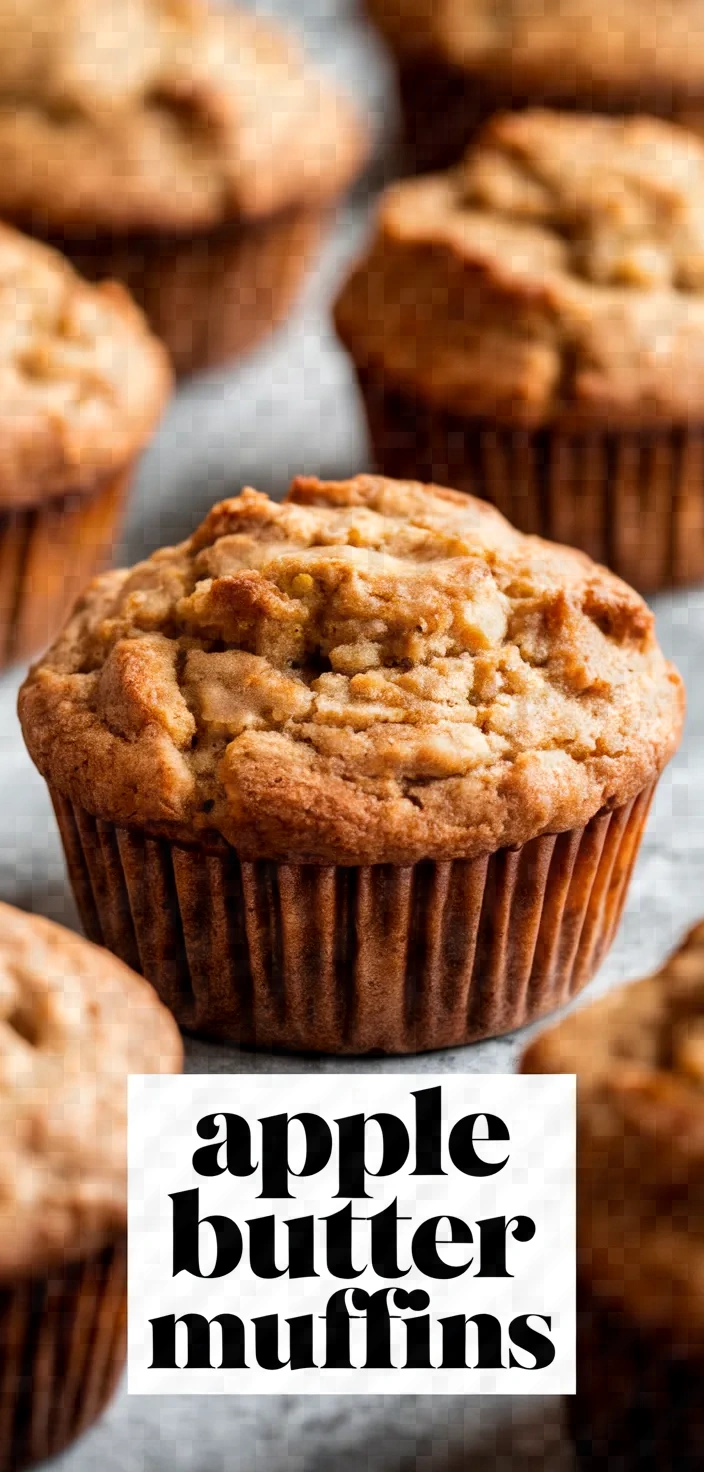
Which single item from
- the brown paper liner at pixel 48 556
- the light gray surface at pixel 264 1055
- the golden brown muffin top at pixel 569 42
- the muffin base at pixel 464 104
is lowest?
the light gray surface at pixel 264 1055

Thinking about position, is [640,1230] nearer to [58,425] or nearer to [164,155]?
[58,425]

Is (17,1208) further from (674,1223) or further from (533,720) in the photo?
(533,720)

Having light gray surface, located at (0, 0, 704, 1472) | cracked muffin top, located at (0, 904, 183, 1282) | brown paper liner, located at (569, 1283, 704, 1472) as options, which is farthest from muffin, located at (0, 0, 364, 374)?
brown paper liner, located at (569, 1283, 704, 1472)

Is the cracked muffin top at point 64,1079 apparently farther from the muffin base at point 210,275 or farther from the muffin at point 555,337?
the muffin base at point 210,275

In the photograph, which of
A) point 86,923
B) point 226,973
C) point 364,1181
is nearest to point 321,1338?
point 364,1181

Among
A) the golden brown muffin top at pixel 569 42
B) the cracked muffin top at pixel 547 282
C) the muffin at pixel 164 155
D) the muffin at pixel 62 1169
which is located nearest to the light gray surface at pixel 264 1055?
the muffin at pixel 62 1169

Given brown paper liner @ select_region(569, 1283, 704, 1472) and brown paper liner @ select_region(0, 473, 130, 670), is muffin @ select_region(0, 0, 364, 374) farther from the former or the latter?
brown paper liner @ select_region(569, 1283, 704, 1472)
